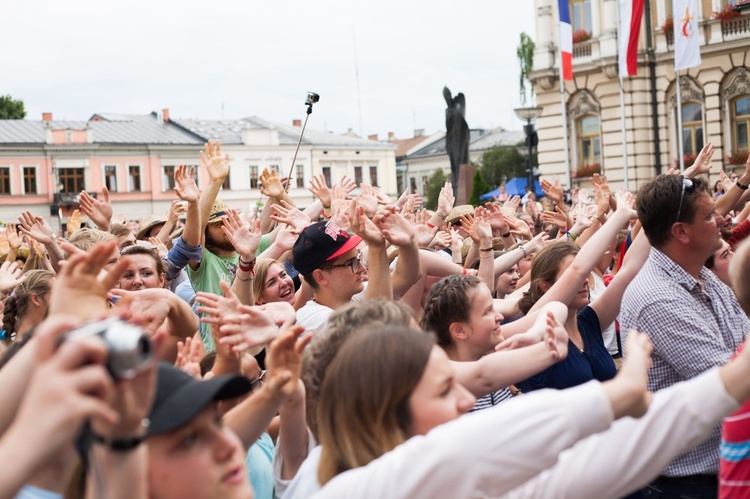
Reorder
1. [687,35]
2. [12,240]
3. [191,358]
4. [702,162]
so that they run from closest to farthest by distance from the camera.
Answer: [191,358] < [702,162] < [12,240] < [687,35]

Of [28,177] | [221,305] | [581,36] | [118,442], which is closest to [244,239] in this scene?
[221,305]

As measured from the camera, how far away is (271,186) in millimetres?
8539

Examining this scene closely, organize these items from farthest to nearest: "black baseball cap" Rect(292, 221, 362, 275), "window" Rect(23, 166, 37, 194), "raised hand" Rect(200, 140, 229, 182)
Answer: "window" Rect(23, 166, 37, 194)
"raised hand" Rect(200, 140, 229, 182)
"black baseball cap" Rect(292, 221, 362, 275)

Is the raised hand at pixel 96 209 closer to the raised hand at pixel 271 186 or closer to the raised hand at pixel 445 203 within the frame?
the raised hand at pixel 271 186

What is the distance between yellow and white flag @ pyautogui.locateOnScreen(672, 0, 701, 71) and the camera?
80.8 feet

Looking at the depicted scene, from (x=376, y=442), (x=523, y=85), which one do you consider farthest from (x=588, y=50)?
(x=376, y=442)

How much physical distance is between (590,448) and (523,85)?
182 ft

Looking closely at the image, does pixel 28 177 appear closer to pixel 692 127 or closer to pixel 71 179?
pixel 71 179

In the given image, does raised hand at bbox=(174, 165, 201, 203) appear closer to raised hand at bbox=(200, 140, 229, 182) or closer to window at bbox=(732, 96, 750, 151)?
raised hand at bbox=(200, 140, 229, 182)

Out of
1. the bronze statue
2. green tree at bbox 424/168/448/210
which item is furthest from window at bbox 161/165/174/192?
the bronze statue

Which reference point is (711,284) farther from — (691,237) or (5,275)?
(5,275)

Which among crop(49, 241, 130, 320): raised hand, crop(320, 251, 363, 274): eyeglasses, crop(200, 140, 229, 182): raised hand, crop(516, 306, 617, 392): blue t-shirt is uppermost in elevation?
crop(200, 140, 229, 182): raised hand

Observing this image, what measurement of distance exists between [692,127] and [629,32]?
5.47 metres

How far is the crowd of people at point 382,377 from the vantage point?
1879mm
